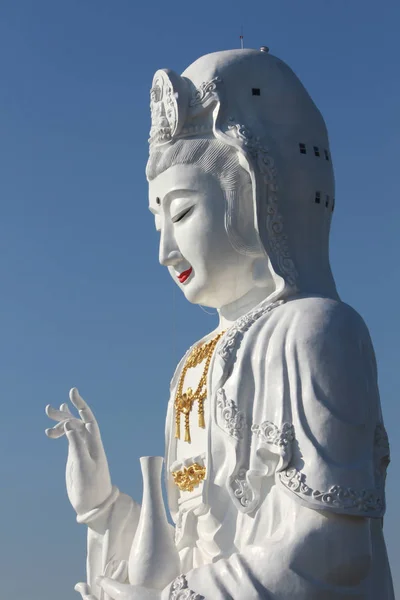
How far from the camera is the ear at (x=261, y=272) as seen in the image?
834 centimetres

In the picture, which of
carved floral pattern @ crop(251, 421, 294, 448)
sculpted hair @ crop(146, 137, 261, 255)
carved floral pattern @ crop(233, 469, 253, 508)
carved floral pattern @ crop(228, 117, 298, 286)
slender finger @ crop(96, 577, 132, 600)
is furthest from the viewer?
sculpted hair @ crop(146, 137, 261, 255)

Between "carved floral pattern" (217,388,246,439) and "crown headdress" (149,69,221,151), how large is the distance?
197 cm

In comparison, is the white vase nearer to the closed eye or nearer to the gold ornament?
the gold ornament

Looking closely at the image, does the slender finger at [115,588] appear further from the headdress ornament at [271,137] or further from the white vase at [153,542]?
the headdress ornament at [271,137]

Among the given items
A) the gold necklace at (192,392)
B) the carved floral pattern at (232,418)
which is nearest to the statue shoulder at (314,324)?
the carved floral pattern at (232,418)

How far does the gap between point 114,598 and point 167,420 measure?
59.1 inches

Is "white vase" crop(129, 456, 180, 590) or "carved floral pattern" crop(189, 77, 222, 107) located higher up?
"carved floral pattern" crop(189, 77, 222, 107)

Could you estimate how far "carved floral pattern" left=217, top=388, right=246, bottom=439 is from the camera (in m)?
7.73

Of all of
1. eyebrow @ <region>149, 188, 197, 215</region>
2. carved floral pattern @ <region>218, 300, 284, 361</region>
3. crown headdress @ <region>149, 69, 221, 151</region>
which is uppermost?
crown headdress @ <region>149, 69, 221, 151</region>

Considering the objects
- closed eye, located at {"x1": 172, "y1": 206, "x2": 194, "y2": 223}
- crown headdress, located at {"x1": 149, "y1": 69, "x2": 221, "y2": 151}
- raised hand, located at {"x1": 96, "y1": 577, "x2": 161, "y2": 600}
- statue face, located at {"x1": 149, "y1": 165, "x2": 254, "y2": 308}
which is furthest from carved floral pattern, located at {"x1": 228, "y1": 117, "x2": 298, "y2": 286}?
raised hand, located at {"x1": 96, "y1": 577, "x2": 161, "y2": 600}

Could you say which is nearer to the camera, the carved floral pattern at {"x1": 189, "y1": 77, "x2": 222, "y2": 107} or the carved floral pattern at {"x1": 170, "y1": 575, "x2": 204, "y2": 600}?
the carved floral pattern at {"x1": 170, "y1": 575, "x2": 204, "y2": 600}

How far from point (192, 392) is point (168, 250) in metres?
1.01

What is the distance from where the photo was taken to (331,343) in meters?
7.65

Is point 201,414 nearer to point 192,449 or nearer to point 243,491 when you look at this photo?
point 192,449
